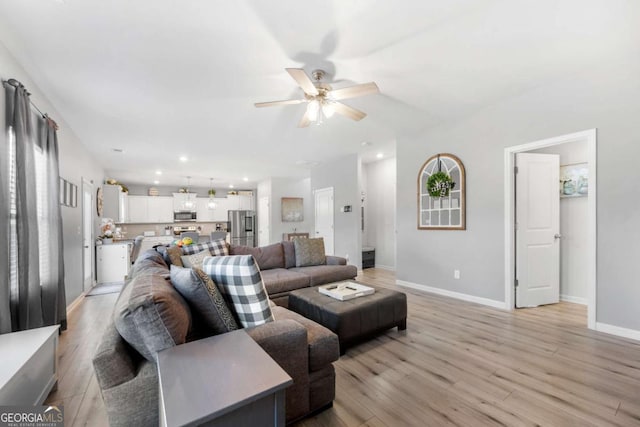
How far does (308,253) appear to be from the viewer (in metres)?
4.20

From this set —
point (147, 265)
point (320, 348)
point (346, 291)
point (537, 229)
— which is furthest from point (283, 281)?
point (537, 229)

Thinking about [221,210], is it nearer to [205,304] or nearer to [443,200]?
[443,200]

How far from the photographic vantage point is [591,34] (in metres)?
2.18

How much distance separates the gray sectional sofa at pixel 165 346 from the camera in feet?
3.66

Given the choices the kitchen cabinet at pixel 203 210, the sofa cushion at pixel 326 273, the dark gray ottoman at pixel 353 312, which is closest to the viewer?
the dark gray ottoman at pixel 353 312

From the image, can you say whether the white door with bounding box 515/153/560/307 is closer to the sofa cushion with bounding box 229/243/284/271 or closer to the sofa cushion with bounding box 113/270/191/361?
the sofa cushion with bounding box 229/243/284/271

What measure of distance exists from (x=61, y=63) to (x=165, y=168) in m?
4.63

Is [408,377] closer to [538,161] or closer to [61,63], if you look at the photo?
[538,161]

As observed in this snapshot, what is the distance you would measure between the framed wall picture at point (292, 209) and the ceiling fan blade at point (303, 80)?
6.39 meters

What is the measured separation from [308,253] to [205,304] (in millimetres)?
2783

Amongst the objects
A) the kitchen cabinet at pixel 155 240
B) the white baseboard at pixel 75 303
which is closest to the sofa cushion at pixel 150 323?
the white baseboard at pixel 75 303

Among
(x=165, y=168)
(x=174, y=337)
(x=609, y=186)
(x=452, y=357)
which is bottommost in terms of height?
(x=452, y=357)

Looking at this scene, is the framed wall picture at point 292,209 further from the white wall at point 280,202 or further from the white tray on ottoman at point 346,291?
the white tray on ottoman at point 346,291

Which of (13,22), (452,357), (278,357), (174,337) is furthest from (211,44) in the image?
(452,357)
